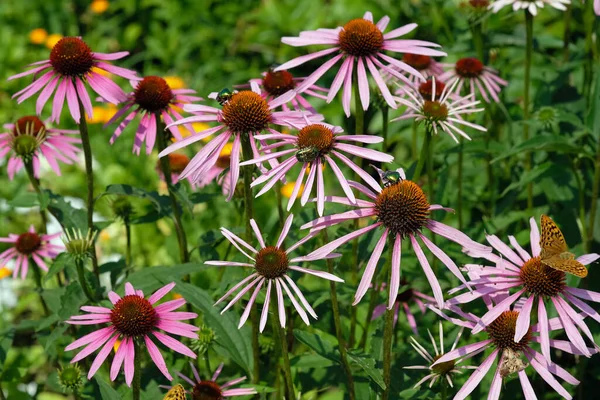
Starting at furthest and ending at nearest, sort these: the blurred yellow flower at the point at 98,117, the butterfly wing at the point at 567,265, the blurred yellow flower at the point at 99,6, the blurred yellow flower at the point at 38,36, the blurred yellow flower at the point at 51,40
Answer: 1. the blurred yellow flower at the point at 99,6
2. the blurred yellow flower at the point at 38,36
3. the blurred yellow flower at the point at 51,40
4. the blurred yellow flower at the point at 98,117
5. the butterfly wing at the point at 567,265

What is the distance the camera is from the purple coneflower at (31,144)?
6.48ft

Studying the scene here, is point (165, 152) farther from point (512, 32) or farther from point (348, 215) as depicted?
point (512, 32)

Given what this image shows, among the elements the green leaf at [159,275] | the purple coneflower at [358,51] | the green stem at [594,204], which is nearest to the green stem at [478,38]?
the green stem at [594,204]

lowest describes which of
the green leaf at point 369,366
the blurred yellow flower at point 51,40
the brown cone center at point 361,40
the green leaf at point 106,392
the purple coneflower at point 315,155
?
the green leaf at point 106,392

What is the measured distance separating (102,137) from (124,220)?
7.95ft

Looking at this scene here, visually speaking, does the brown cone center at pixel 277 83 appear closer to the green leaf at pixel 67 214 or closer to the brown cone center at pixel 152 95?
Result: the brown cone center at pixel 152 95

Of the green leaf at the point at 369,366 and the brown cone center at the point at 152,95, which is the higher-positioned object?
the brown cone center at the point at 152,95

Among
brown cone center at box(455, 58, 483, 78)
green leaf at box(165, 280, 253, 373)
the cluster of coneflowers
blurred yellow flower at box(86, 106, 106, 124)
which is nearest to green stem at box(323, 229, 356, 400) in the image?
the cluster of coneflowers

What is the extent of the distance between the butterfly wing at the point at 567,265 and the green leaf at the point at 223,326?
2.56 ft

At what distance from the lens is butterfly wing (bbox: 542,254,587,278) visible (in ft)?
4.08

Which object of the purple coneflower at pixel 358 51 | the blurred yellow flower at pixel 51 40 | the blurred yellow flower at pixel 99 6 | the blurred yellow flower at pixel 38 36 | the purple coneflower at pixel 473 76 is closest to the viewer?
the purple coneflower at pixel 358 51

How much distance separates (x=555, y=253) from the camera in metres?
1.32

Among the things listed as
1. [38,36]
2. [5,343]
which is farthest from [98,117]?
[5,343]

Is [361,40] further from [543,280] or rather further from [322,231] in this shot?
[543,280]
